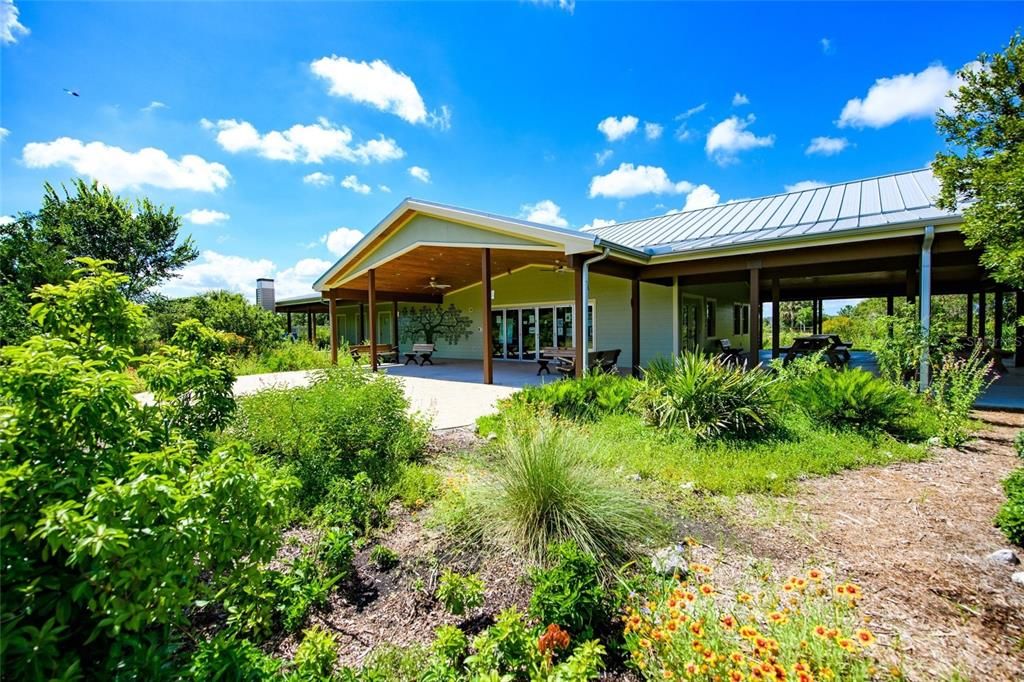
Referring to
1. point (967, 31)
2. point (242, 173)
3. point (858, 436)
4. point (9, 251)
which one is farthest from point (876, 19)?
point (9, 251)

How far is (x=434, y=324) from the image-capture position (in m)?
19.9

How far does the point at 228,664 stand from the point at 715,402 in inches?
214

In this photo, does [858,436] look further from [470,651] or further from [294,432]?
[294,432]

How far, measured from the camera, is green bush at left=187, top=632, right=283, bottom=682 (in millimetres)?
1585

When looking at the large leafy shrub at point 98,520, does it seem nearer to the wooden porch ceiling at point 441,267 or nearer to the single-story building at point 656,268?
the single-story building at point 656,268

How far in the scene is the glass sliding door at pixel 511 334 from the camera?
1672 centimetres

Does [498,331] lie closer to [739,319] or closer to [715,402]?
[739,319]

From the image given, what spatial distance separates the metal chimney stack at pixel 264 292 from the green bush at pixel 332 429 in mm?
29466

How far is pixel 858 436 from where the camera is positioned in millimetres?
5301

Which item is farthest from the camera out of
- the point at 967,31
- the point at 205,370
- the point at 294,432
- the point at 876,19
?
the point at 876,19

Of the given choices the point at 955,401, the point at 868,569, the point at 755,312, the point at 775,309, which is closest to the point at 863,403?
the point at 955,401

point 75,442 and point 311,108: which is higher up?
point 311,108

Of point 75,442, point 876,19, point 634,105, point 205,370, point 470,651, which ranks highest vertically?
point 634,105

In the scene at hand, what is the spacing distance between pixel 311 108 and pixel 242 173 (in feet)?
14.8
